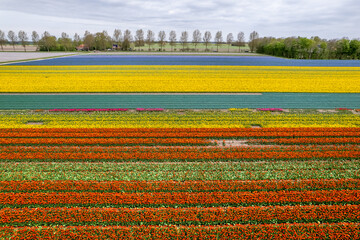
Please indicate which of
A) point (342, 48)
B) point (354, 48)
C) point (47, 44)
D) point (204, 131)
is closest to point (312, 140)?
point (204, 131)

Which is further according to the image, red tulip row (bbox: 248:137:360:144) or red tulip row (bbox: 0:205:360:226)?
red tulip row (bbox: 248:137:360:144)

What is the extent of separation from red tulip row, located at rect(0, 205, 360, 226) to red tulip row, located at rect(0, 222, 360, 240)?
40 centimetres

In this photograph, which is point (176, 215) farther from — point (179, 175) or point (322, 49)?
point (322, 49)

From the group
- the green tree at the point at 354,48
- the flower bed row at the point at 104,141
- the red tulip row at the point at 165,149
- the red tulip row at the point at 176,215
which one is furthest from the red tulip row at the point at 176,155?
the green tree at the point at 354,48

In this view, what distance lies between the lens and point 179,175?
574 inches

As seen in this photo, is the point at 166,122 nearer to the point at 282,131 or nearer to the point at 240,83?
the point at 282,131

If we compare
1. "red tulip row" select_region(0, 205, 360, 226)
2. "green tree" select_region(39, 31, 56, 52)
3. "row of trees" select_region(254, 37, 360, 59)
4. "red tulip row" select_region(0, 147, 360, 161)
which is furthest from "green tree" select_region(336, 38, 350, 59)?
"green tree" select_region(39, 31, 56, 52)

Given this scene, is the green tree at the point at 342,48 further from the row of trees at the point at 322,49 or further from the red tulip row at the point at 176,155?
the red tulip row at the point at 176,155

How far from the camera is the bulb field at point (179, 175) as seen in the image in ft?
35.7

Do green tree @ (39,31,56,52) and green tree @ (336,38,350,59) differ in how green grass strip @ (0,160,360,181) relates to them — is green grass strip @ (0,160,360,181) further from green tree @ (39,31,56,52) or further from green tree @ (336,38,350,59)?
green tree @ (39,31,56,52)

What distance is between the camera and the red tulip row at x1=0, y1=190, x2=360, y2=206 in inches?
482

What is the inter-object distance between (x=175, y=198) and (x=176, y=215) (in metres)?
1.22

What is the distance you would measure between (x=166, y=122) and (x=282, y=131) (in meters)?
11.4

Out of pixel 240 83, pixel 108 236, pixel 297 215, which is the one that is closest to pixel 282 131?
pixel 297 215
